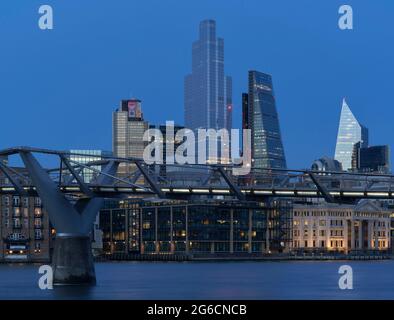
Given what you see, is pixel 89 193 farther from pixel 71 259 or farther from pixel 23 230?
pixel 23 230

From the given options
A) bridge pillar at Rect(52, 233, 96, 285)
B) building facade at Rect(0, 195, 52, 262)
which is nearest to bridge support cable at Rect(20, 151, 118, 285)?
bridge pillar at Rect(52, 233, 96, 285)

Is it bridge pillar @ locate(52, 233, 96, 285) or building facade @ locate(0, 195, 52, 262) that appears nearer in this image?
bridge pillar @ locate(52, 233, 96, 285)

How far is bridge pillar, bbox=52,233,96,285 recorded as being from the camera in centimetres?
8969

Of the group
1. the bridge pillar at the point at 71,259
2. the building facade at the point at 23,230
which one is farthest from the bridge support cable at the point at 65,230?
the building facade at the point at 23,230

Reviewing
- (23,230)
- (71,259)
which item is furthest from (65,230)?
(23,230)

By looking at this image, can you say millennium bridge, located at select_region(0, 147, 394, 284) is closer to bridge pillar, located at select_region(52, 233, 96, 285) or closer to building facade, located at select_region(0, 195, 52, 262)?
bridge pillar, located at select_region(52, 233, 96, 285)

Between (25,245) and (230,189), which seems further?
(25,245)

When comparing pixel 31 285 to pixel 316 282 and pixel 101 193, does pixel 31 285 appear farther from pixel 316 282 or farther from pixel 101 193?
pixel 316 282

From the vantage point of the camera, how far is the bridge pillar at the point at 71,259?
89.7 m

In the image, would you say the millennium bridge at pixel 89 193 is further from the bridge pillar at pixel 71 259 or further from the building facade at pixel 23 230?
the building facade at pixel 23 230
